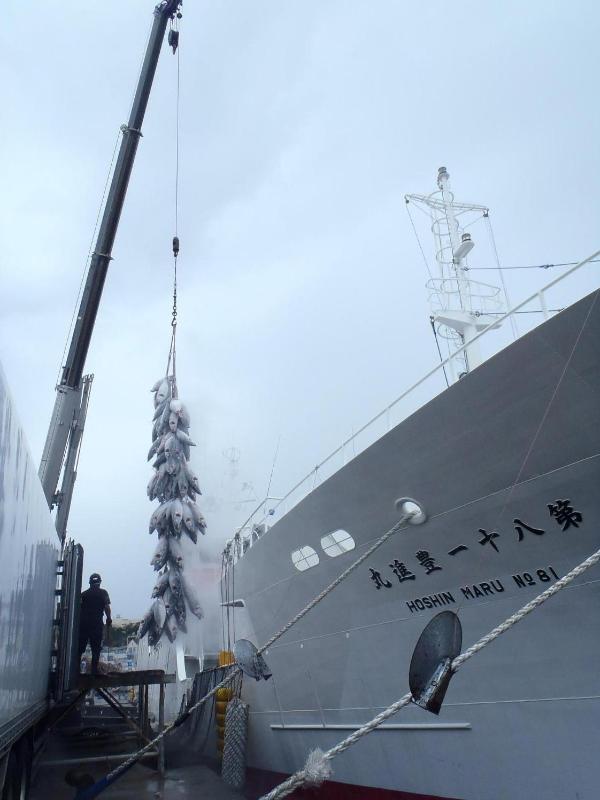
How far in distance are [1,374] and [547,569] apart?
465 centimetres

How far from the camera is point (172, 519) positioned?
59.5 feet

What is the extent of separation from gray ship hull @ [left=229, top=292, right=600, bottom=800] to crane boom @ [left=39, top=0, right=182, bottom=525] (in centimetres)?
538

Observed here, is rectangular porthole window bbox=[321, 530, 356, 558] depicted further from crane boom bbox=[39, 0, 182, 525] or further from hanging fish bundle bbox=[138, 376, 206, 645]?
hanging fish bundle bbox=[138, 376, 206, 645]

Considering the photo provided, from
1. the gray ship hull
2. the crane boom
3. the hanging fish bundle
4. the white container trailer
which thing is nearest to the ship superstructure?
the gray ship hull

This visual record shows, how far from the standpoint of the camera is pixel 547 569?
5395 millimetres

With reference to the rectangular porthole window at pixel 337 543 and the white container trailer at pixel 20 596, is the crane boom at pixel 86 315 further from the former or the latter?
the rectangular porthole window at pixel 337 543

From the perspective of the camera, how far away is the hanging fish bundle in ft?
58.7

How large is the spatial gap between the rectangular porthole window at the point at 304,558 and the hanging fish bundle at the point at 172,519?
1014cm

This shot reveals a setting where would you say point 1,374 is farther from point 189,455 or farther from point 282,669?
point 189,455

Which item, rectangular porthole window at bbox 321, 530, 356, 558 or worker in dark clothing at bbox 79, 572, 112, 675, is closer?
rectangular porthole window at bbox 321, 530, 356, 558

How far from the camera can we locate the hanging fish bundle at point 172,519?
58.7 feet

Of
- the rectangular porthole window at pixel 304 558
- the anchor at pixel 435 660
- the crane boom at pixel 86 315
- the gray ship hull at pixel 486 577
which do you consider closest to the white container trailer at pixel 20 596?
the anchor at pixel 435 660

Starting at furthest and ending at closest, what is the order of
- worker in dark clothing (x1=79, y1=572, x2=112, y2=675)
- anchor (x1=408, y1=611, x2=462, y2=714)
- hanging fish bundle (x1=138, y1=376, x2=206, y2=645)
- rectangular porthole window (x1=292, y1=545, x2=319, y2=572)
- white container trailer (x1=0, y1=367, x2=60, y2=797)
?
hanging fish bundle (x1=138, y1=376, x2=206, y2=645), worker in dark clothing (x1=79, y1=572, x2=112, y2=675), rectangular porthole window (x1=292, y1=545, x2=319, y2=572), white container trailer (x1=0, y1=367, x2=60, y2=797), anchor (x1=408, y1=611, x2=462, y2=714)

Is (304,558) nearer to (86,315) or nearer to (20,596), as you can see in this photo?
(20,596)
